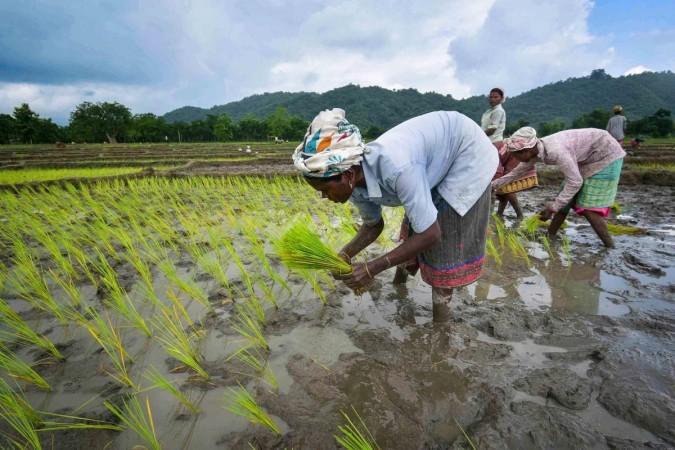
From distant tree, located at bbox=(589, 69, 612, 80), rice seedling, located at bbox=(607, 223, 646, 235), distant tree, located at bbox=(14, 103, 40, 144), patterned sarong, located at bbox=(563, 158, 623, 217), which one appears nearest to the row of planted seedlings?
patterned sarong, located at bbox=(563, 158, 623, 217)

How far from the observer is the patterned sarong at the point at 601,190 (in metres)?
2.76

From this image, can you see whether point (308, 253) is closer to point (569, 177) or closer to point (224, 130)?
point (569, 177)

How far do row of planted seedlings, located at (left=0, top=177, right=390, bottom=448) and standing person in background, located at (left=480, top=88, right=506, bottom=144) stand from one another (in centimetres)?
258

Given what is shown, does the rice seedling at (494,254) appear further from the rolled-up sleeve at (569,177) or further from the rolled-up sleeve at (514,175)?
the rolled-up sleeve at (514,175)

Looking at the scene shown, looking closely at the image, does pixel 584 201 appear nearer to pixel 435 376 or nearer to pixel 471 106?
pixel 435 376

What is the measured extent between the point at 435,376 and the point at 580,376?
2.05ft

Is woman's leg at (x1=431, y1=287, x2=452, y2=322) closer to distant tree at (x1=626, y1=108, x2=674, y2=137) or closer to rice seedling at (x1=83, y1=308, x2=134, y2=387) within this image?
rice seedling at (x1=83, y1=308, x2=134, y2=387)

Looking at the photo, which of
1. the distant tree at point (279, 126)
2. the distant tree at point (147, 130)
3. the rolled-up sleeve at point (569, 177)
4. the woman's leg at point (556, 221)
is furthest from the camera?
the distant tree at point (279, 126)

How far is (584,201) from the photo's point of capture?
2.89 metres

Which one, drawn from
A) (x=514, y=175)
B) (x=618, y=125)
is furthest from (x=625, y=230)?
(x=618, y=125)

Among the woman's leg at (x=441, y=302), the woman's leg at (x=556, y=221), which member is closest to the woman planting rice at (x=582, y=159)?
the woman's leg at (x=556, y=221)

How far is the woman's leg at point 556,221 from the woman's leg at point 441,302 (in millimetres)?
2164

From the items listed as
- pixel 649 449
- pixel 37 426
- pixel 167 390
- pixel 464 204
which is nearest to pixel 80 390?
pixel 37 426

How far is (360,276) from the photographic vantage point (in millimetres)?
1518
